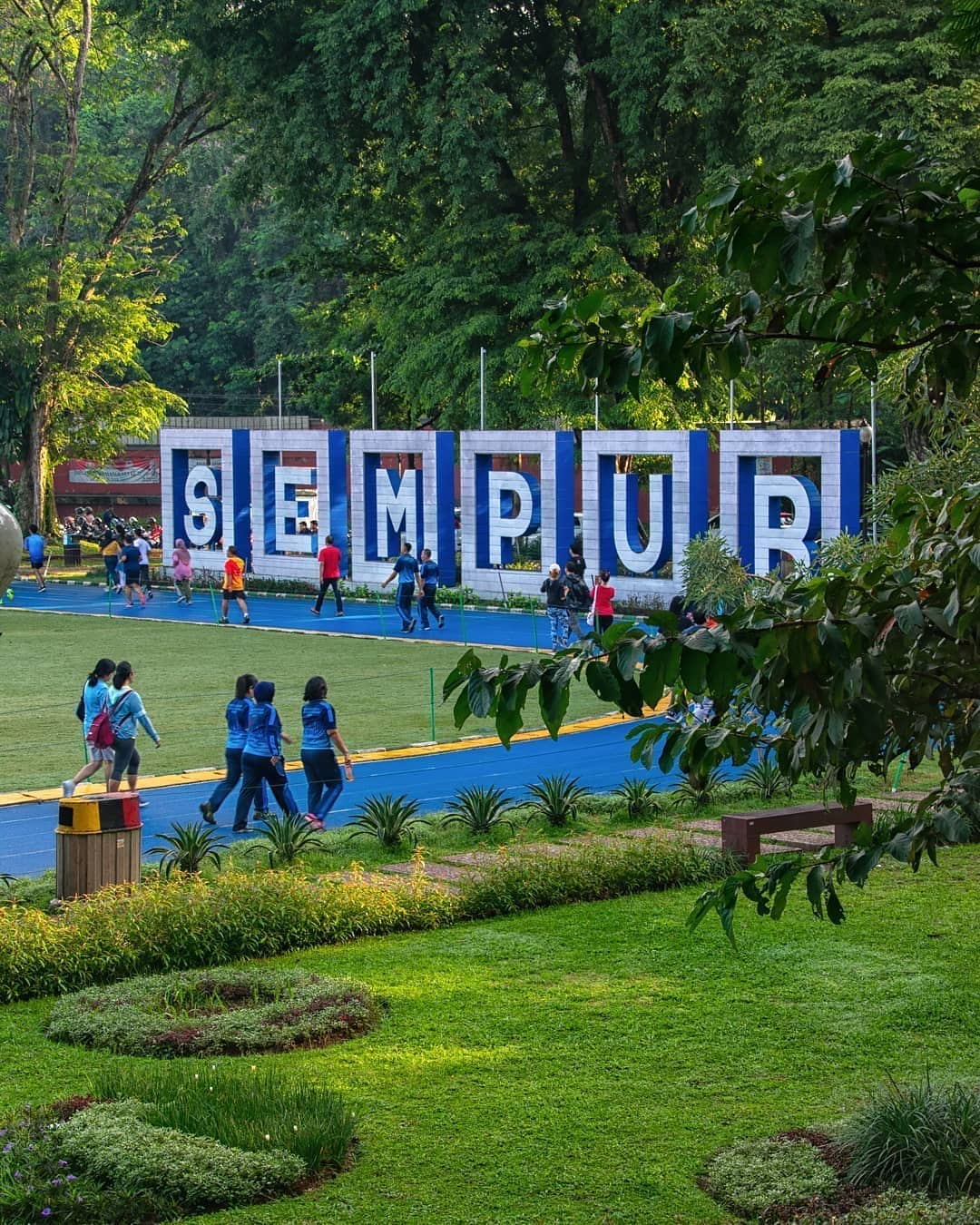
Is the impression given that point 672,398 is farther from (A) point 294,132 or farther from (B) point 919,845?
(B) point 919,845

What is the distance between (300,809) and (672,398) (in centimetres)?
2697

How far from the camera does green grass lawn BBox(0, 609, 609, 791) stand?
68.4 feet

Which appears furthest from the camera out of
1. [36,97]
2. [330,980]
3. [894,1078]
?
[36,97]

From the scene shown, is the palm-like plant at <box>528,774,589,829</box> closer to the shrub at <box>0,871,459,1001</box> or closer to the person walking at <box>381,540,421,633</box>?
the shrub at <box>0,871,459,1001</box>

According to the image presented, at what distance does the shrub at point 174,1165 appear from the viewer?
783 cm

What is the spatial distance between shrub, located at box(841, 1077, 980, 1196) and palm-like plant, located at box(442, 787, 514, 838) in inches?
332

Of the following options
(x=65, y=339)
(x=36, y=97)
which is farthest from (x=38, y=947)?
(x=36, y=97)

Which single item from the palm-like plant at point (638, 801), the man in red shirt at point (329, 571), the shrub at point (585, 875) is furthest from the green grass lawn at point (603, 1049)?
the man in red shirt at point (329, 571)

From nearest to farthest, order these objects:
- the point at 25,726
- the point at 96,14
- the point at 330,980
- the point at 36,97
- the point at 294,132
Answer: the point at 330,980 < the point at 25,726 < the point at 294,132 < the point at 96,14 < the point at 36,97

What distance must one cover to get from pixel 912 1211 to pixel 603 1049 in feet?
10.2

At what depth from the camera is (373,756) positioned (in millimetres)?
20312

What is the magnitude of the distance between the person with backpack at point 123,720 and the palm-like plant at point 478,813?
314 cm

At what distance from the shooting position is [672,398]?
43031 mm

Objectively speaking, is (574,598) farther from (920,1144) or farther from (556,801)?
(920,1144)
